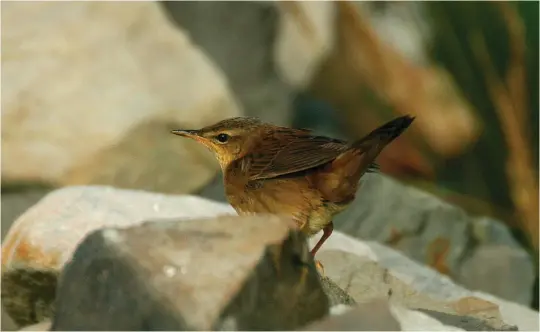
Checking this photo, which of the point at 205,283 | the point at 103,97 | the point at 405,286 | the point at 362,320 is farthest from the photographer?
the point at 103,97

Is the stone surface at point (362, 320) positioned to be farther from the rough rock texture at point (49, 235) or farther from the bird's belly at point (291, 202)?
the rough rock texture at point (49, 235)

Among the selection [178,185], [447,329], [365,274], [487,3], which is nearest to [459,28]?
[487,3]

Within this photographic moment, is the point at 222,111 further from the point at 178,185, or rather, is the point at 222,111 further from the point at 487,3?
the point at 487,3

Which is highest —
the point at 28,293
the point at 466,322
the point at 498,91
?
the point at 498,91

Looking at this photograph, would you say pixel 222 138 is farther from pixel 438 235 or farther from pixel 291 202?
pixel 438 235

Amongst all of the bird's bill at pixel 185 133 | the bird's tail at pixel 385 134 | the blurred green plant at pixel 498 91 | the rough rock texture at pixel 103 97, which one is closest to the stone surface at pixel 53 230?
the bird's bill at pixel 185 133

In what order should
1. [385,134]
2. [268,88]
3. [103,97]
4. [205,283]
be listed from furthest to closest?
1. [268,88]
2. [103,97]
3. [385,134]
4. [205,283]

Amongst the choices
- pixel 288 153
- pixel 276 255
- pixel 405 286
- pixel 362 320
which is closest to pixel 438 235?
pixel 405 286

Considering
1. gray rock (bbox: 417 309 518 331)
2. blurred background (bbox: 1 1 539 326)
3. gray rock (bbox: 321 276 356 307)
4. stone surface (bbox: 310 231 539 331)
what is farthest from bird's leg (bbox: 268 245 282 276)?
blurred background (bbox: 1 1 539 326)
